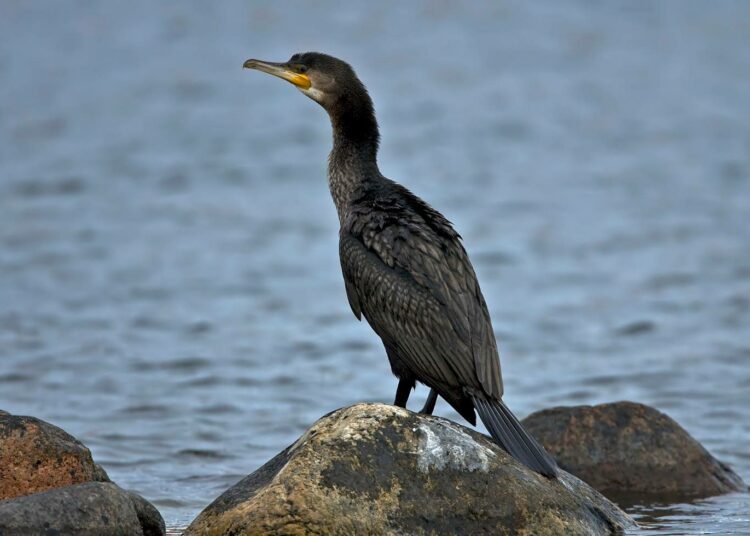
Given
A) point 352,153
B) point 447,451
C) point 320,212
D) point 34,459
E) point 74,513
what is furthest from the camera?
point 320,212

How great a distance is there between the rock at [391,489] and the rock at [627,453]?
1828 mm

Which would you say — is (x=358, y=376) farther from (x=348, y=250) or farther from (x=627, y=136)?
(x=627, y=136)

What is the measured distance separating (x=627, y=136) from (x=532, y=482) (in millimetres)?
12928

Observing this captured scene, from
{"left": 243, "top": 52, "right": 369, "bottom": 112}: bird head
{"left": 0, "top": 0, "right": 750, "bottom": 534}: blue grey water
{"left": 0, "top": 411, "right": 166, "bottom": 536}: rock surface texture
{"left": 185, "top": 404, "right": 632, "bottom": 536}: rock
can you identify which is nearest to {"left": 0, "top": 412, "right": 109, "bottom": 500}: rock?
{"left": 0, "top": 411, "right": 166, "bottom": 536}: rock surface texture

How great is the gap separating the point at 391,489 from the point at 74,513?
1.42 m

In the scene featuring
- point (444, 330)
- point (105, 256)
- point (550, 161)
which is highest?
point (550, 161)

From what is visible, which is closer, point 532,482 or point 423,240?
point 532,482

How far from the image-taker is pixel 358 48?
21.0 m

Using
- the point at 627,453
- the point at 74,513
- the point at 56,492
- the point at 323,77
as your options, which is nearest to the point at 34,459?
the point at 56,492

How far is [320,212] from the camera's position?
17.0 metres

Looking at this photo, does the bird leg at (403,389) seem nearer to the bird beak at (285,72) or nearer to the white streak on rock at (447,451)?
the white streak on rock at (447,451)

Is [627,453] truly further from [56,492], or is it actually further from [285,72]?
[56,492]

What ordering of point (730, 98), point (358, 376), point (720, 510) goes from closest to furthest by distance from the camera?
point (720, 510) → point (358, 376) → point (730, 98)

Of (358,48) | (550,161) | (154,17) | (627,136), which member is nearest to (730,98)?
(627,136)
